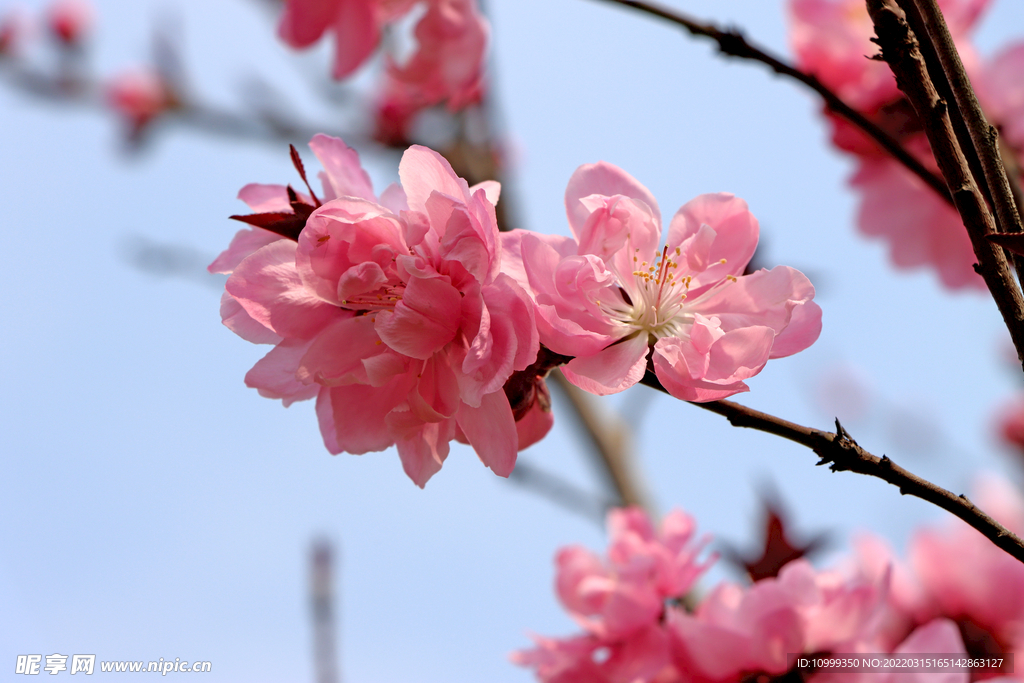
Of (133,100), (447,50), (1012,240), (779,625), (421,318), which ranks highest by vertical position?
(133,100)

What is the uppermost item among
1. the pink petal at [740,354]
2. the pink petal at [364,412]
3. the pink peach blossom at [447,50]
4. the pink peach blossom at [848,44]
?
the pink peach blossom at [447,50]

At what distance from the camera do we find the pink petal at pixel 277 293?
67 cm

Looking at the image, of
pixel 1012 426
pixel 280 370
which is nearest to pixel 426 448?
pixel 280 370

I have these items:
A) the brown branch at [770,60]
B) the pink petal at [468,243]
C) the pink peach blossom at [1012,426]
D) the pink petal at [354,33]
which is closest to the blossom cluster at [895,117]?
the brown branch at [770,60]

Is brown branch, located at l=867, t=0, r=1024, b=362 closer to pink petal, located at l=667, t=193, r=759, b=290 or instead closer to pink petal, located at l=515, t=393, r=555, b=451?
pink petal, located at l=667, t=193, r=759, b=290

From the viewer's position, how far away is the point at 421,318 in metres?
0.63

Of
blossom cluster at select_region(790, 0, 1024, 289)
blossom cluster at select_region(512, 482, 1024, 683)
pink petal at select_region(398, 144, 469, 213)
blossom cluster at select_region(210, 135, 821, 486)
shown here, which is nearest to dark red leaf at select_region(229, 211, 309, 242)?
blossom cluster at select_region(210, 135, 821, 486)

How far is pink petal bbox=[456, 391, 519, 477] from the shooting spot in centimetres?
62

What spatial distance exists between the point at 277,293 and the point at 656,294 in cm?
38

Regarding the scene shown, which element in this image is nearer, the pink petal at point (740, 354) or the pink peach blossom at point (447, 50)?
the pink petal at point (740, 354)

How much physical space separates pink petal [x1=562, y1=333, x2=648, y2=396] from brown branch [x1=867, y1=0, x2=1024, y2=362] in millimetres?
283

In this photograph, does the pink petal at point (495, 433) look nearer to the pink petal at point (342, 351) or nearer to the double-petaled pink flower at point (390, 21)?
the pink petal at point (342, 351)

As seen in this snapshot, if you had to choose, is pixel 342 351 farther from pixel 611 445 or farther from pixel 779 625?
pixel 611 445

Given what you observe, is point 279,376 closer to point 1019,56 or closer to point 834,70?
point 834,70
